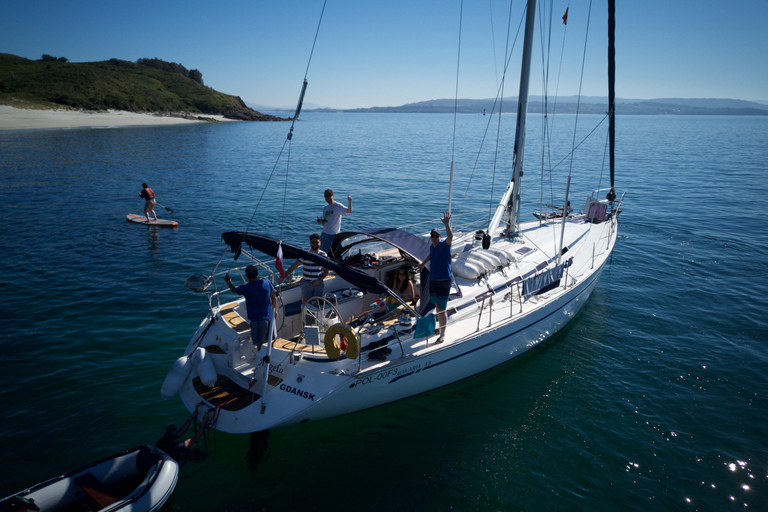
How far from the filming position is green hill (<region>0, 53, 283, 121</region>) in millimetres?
71750

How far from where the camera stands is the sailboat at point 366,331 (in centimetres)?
693

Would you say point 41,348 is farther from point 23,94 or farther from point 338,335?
point 23,94

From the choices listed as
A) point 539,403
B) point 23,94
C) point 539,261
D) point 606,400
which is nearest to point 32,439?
point 539,403

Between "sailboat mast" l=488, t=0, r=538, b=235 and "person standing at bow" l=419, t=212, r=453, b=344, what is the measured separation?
12.1ft

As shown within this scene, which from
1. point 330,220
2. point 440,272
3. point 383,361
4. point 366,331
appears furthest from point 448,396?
point 330,220

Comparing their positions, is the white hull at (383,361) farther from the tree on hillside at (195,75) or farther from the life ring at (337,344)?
the tree on hillside at (195,75)

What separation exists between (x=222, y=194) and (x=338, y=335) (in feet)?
75.9

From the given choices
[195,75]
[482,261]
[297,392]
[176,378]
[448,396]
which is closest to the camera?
[297,392]

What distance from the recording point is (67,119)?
67.3m

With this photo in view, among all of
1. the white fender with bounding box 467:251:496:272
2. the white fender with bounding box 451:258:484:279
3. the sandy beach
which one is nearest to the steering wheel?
the white fender with bounding box 451:258:484:279

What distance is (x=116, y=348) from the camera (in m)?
10.0

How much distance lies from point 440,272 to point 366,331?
5.70 ft

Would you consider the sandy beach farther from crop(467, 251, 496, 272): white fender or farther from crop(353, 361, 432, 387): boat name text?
crop(353, 361, 432, 387): boat name text

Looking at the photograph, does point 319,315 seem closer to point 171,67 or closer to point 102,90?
point 102,90
